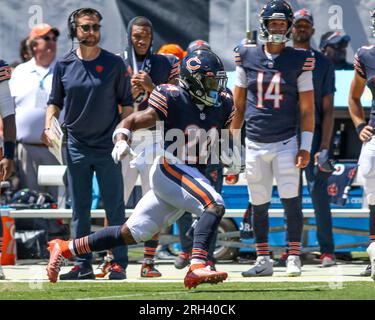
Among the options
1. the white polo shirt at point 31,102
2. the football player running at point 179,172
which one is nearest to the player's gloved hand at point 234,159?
the football player running at point 179,172

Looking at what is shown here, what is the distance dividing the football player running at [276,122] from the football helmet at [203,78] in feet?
3.98

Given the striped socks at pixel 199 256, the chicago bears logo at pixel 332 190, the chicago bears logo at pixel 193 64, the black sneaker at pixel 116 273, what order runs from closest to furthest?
the striped socks at pixel 199 256
the chicago bears logo at pixel 193 64
the black sneaker at pixel 116 273
the chicago bears logo at pixel 332 190

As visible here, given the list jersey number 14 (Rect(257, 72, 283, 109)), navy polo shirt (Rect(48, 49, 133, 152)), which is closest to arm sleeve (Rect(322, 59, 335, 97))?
jersey number 14 (Rect(257, 72, 283, 109))

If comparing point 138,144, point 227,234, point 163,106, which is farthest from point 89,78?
point 227,234

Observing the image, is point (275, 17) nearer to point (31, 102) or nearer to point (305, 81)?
point (305, 81)

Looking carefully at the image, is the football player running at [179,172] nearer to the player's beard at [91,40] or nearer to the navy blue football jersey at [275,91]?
the navy blue football jersey at [275,91]

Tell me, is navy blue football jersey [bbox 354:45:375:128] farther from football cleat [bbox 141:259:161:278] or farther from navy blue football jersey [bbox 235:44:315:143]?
football cleat [bbox 141:259:161:278]

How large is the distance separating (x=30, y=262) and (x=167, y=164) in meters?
3.50

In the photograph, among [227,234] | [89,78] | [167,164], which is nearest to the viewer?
[167,164]

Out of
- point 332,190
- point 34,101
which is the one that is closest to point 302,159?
point 332,190

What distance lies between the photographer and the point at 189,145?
24.3ft

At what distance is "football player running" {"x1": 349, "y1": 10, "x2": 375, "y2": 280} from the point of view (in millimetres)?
8398

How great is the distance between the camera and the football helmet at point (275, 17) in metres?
8.65

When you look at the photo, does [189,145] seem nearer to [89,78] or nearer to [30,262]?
[89,78]
